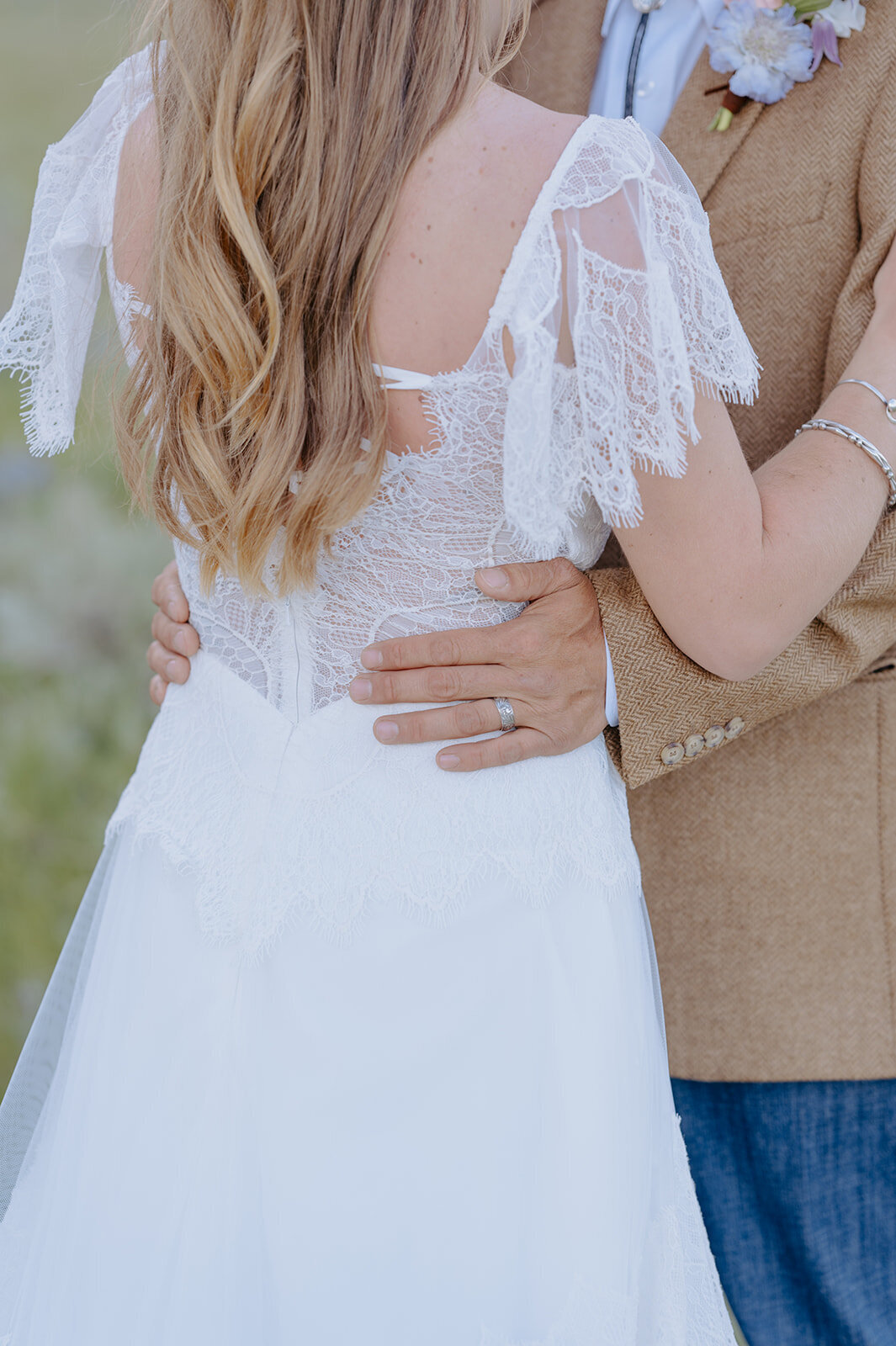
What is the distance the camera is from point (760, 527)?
1.01 metres

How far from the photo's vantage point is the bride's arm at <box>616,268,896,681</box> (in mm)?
968

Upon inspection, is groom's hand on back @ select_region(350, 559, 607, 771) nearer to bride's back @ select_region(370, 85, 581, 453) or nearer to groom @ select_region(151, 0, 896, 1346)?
groom @ select_region(151, 0, 896, 1346)

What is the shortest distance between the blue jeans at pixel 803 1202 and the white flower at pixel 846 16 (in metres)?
1.27

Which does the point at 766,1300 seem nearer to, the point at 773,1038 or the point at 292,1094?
the point at 773,1038

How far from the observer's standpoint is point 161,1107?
3.55 feet

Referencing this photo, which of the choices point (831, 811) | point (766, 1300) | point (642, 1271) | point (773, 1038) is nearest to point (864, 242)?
point (831, 811)

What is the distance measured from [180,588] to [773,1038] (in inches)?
36.6

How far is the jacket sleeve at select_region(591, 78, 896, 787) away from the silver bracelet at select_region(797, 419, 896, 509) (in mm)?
91

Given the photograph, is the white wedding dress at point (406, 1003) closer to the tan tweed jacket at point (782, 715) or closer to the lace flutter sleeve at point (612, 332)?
the lace flutter sleeve at point (612, 332)

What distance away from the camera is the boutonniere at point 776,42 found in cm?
125

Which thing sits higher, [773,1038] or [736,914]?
[736,914]

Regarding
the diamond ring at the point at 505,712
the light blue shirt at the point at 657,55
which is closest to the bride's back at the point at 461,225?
the diamond ring at the point at 505,712

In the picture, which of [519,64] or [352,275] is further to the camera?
[519,64]

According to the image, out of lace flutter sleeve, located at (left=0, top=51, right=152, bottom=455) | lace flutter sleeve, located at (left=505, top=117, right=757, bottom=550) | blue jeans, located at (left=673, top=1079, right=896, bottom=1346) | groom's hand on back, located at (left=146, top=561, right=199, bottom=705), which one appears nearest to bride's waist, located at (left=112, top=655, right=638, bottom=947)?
groom's hand on back, located at (left=146, top=561, right=199, bottom=705)
